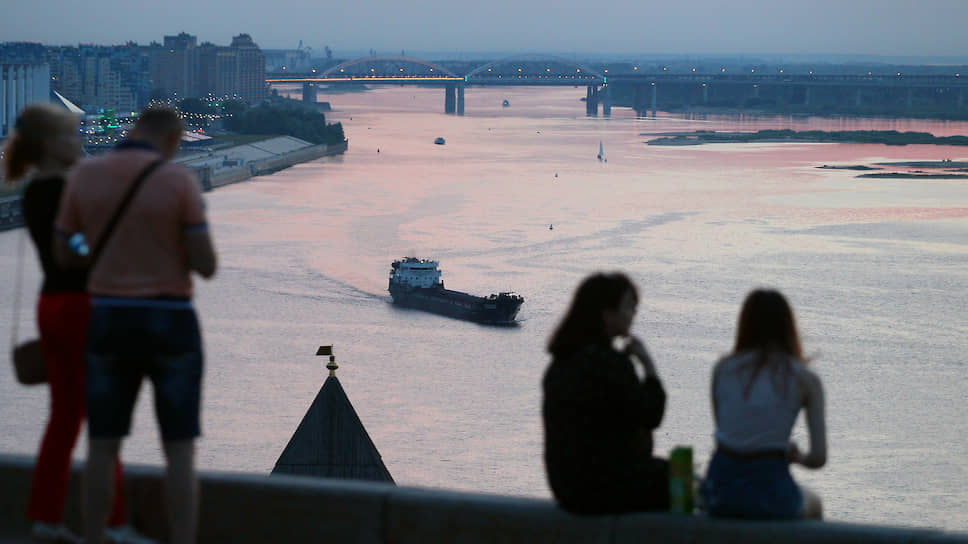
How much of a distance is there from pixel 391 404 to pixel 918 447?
4.13 metres

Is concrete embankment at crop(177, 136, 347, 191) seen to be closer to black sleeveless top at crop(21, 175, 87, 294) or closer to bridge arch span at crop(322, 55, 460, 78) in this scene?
black sleeveless top at crop(21, 175, 87, 294)

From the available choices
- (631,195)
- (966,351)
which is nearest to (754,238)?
(631,195)

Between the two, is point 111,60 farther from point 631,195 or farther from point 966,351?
point 966,351

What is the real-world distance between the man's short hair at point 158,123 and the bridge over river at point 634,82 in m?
55.6

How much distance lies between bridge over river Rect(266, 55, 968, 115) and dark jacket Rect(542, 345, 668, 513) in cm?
5546

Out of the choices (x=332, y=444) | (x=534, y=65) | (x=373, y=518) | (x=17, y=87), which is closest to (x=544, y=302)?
(x=332, y=444)

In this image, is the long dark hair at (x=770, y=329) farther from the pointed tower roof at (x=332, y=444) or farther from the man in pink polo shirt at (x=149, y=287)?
the pointed tower roof at (x=332, y=444)

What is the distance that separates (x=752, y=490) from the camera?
139 cm

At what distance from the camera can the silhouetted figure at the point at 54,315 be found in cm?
134

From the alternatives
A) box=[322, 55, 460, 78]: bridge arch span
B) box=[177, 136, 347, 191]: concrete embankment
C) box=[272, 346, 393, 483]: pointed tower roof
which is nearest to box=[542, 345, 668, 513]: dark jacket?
box=[272, 346, 393, 483]: pointed tower roof

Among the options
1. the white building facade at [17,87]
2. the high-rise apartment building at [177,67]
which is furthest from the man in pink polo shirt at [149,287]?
the high-rise apartment building at [177,67]

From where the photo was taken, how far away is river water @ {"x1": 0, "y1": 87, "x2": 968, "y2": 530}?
10.0 m

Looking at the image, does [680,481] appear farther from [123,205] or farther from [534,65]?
[534,65]

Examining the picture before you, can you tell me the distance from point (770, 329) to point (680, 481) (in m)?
0.18
